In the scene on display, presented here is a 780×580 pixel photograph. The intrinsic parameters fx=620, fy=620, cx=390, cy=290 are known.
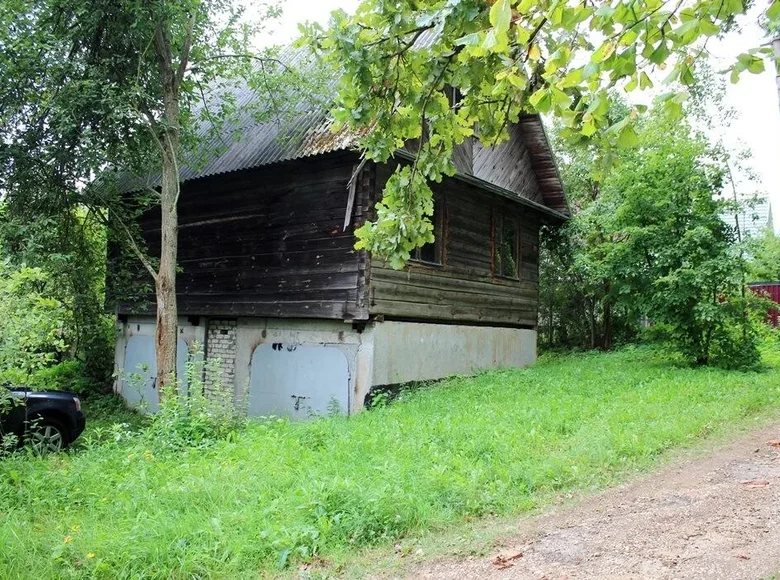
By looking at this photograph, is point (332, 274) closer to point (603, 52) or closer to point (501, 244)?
point (501, 244)

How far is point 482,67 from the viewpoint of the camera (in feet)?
13.6

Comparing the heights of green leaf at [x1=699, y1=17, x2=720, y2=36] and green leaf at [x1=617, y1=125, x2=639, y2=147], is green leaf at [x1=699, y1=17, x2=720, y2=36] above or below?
above

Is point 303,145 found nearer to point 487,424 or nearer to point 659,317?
point 487,424

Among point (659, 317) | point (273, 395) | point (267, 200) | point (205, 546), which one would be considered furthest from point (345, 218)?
point (205, 546)

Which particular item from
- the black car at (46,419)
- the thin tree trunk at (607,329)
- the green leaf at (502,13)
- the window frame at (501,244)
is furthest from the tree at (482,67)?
the thin tree trunk at (607,329)

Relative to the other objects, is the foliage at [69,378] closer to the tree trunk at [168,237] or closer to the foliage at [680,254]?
the tree trunk at [168,237]

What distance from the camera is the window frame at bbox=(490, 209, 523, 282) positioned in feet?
47.3

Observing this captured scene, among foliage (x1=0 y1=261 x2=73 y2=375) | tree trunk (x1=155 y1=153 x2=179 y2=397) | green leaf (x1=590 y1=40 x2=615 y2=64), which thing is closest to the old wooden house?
tree trunk (x1=155 y1=153 x2=179 y2=397)

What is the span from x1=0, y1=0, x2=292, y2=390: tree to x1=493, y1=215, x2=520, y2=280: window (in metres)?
6.05

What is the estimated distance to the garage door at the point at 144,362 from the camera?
47.9 feet

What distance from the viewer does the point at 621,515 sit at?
4715 millimetres

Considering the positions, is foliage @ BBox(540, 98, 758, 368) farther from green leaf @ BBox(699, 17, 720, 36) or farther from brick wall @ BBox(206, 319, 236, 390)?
green leaf @ BBox(699, 17, 720, 36)

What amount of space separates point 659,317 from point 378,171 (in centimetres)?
628

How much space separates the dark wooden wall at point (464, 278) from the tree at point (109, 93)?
3708mm
